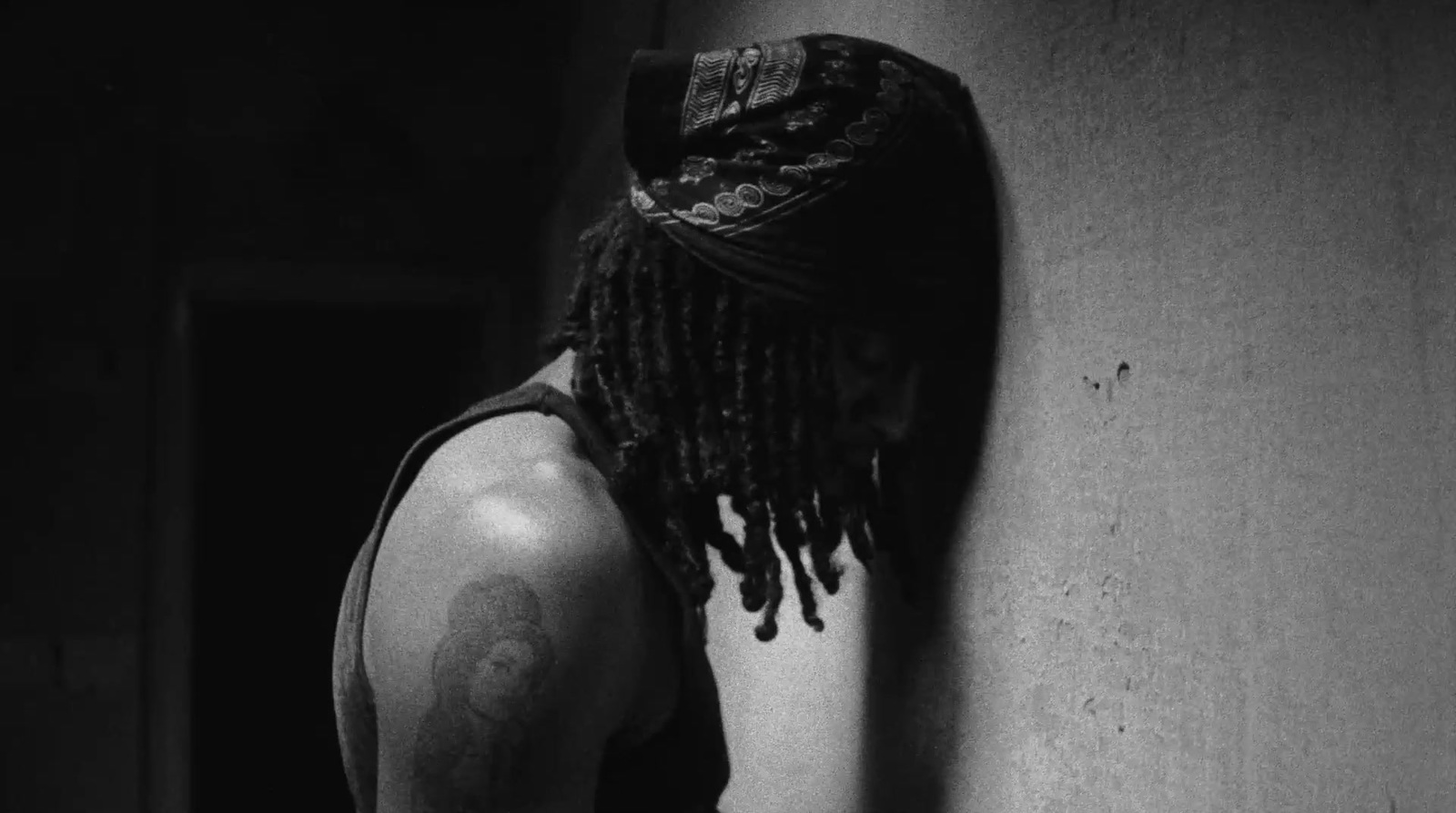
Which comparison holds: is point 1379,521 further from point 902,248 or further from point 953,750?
point 953,750

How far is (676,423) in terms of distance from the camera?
1.16m

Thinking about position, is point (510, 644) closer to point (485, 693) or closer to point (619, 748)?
point (485, 693)

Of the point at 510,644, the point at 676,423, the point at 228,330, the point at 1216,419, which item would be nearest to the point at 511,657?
the point at 510,644

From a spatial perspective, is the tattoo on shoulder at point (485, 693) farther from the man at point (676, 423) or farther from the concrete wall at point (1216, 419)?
the concrete wall at point (1216, 419)

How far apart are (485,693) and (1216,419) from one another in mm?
535

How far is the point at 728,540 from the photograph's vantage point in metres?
1.21

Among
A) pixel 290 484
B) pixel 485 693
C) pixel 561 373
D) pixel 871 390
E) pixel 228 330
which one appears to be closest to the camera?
pixel 485 693

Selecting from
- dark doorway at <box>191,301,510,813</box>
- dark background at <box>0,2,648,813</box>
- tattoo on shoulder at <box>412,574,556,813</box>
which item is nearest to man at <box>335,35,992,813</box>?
tattoo on shoulder at <box>412,574,556,813</box>

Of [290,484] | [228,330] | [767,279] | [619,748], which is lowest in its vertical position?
[290,484]

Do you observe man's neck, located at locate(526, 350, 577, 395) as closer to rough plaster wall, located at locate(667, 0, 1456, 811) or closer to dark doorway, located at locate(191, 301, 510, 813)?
rough plaster wall, located at locate(667, 0, 1456, 811)

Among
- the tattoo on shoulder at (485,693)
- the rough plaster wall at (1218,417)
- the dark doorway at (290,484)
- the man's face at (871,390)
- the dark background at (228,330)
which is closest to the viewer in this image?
the rough plaster wall at (1218,417)

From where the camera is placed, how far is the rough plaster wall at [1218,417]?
74 cm

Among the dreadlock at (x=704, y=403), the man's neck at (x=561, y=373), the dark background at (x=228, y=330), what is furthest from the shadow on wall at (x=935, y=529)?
the dark background at (x=228, y=330)

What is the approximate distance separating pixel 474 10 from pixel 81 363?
109cm
